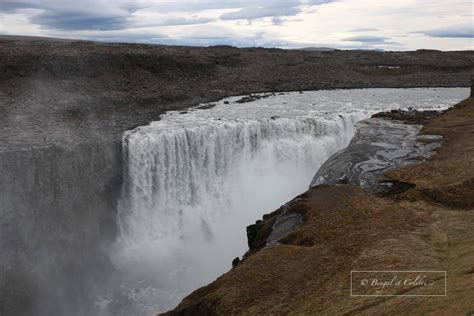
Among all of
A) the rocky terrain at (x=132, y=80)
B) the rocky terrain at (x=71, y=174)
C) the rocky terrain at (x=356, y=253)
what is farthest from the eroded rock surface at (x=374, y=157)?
the rocky terrain at (x=132, y=80)

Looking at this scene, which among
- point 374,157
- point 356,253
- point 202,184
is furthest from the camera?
point 202,184

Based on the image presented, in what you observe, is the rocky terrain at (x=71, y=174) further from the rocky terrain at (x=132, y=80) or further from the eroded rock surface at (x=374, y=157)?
the eroded rock surface at (x=374, y=157)

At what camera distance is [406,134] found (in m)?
22.1

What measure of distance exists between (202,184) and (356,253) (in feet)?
53.5

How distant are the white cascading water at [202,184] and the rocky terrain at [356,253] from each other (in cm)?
990

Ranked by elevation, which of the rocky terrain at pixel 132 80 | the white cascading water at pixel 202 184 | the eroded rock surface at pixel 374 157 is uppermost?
the rocky terrain at pixel 132 80

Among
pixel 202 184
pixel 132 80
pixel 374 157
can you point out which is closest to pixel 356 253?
pixel 374 157

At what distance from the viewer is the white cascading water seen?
23000 millimetres

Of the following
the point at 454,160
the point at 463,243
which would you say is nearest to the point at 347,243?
the point at 463,243

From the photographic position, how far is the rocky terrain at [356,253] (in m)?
7.95

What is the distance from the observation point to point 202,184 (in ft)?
83.4

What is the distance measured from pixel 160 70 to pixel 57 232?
22785 millimetres

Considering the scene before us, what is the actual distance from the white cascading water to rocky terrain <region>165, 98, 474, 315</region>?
9.90 m

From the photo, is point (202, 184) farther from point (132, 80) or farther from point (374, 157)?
point (132, 80)
